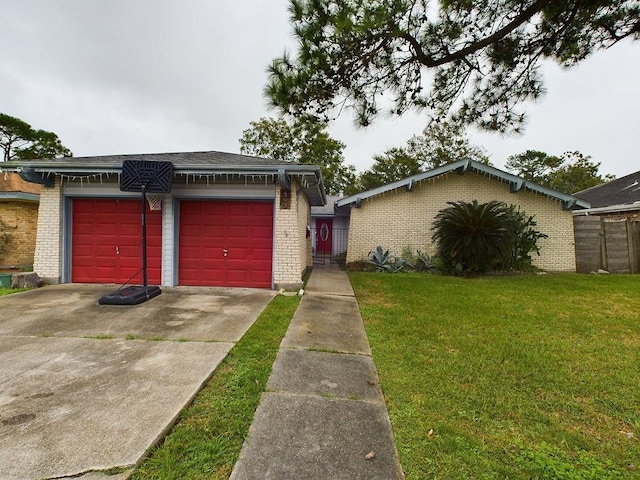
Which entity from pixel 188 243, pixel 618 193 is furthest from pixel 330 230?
pixel 618 193

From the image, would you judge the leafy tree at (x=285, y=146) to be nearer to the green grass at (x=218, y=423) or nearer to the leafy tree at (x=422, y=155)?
the leafy tree at (x=422, y=155)

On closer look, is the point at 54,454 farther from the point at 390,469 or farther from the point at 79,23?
the point at 79,23

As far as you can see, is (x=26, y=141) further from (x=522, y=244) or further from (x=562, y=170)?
(x=562, y=170)

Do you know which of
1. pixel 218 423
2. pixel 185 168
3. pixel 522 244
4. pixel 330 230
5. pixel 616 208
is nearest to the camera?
pixel 218 423

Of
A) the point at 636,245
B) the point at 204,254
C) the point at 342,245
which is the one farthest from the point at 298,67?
the point at 342,245

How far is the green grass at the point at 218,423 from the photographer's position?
1.73 meters

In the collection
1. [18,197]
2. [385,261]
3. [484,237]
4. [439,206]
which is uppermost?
[18,197]

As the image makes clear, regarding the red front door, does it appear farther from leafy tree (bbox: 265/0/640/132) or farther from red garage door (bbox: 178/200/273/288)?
leafy tree (bbox: 265/0/640/132)

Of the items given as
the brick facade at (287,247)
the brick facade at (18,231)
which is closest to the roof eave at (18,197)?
the brick facade at (18,231)

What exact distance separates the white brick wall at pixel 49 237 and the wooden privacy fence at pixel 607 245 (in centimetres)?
1601

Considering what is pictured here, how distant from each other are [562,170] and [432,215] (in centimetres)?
2953

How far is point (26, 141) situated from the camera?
27250 mm

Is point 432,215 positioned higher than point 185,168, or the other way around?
point 185,168

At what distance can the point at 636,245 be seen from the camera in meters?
10.5
